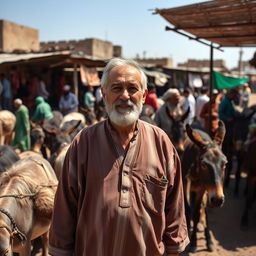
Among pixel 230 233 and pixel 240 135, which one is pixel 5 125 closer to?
pixel 240 135

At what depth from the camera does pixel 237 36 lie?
561cm

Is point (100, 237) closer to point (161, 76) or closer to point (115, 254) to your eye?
point (115, 254)

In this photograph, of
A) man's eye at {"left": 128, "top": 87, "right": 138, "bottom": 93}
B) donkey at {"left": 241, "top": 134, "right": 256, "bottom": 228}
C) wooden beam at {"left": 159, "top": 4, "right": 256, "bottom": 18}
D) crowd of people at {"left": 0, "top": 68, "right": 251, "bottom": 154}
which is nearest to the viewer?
man's eye at {"left": 128, "top": 87, "right": 138, "bottom": 93}

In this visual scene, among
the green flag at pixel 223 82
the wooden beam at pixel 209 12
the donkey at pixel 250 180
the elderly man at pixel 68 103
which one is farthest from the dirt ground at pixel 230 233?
the elderly man at pixel 68 103

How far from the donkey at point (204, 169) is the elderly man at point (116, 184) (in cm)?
173

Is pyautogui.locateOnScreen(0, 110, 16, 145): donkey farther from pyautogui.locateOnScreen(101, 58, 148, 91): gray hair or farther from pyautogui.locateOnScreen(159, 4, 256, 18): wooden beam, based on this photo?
pyautogui.locateOnScreen(101, 58, 148, 91): gray hair

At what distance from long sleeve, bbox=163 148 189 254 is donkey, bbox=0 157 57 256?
130cm

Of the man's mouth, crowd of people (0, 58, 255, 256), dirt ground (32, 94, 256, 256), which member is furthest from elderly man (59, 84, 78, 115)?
the man's mouth

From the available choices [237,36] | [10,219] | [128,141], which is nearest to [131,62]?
[128,141]

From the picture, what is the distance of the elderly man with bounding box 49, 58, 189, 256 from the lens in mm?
1841

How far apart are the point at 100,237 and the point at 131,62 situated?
1167 millimetres

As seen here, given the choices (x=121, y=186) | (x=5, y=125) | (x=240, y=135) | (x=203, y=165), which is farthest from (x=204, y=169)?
(x=5, y=125)

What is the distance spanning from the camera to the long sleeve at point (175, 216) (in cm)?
206

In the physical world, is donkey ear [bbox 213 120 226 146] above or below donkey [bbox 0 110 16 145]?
above
